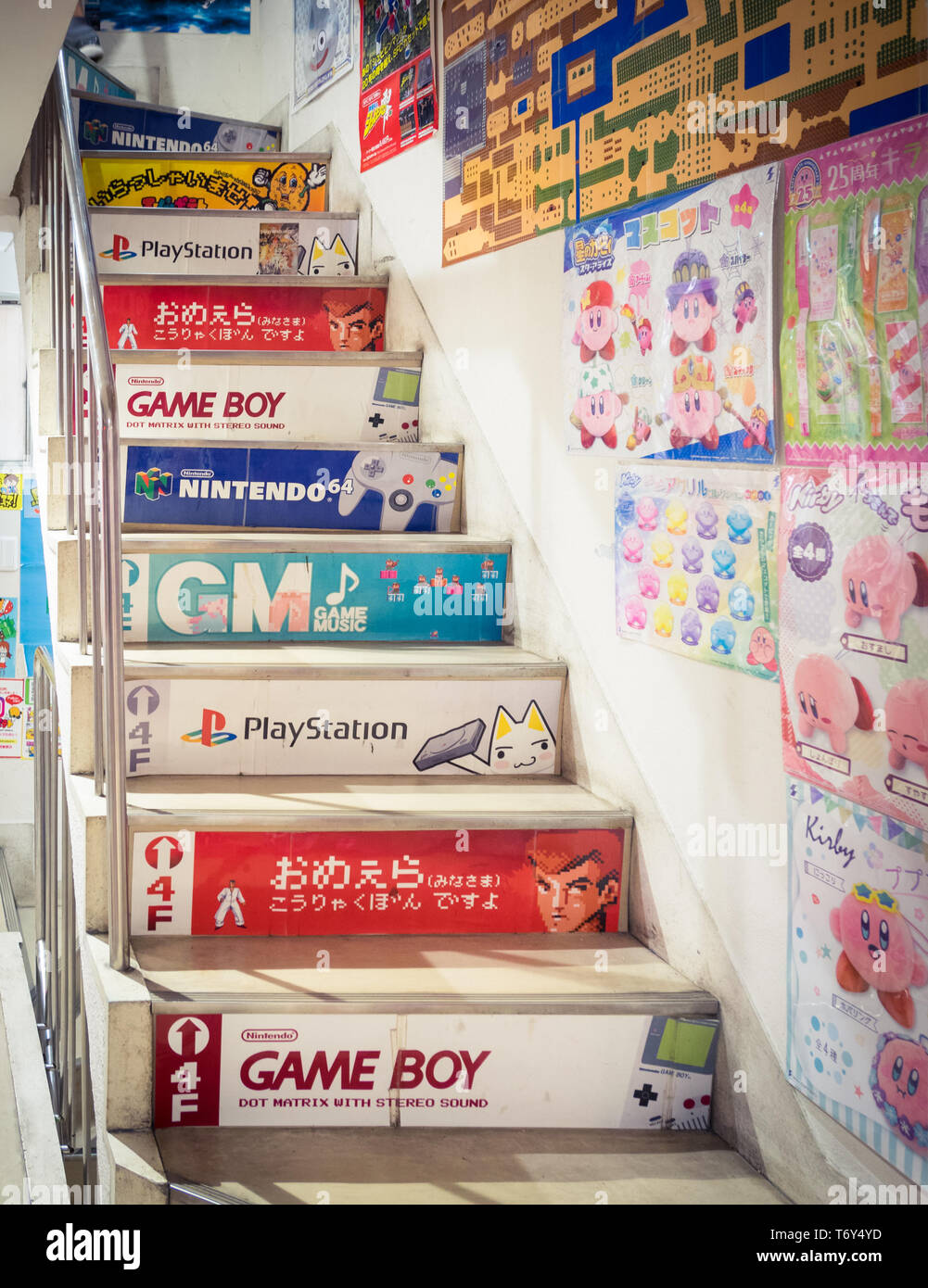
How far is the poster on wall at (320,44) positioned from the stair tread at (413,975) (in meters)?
2.57

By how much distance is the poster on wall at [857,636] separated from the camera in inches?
43.4

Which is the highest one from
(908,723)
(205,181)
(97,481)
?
(205,181)

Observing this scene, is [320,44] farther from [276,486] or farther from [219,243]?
[276,486]

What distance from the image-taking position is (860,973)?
1.20m

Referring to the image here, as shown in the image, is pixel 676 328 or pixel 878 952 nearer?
pixel 878 952

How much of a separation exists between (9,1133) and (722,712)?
7.51 ft

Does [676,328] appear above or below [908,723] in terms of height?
above

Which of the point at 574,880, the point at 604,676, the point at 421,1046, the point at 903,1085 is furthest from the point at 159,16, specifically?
the point at 903,1085

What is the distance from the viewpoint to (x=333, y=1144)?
1366 millimetres

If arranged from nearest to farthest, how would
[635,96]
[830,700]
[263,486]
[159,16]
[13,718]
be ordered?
[830,700] → [635,96] → [263,486] → [159,16] → [13,718]

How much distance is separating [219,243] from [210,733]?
155 centimetres

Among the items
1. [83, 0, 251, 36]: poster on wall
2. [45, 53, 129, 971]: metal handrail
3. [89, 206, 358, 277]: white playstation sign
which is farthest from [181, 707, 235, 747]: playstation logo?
[83, 0, 251, 36]: poster on wall

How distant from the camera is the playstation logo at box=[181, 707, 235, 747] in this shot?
5.98 feet
